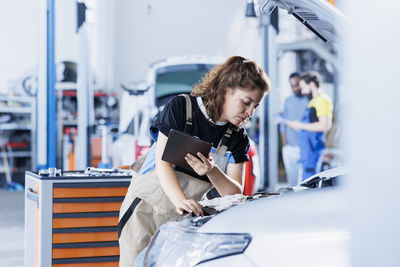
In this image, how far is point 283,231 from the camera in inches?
48.3

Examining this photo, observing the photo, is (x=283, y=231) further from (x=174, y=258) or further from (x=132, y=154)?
(x=132, y=154)


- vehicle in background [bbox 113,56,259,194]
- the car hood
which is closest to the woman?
the car hood

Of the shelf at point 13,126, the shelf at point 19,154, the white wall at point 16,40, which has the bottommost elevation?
the shelf at point 19,154

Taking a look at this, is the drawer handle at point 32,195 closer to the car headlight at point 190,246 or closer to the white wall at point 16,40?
the car headlight at point 190,246

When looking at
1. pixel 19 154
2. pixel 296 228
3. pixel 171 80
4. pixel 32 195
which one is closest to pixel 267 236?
pixel 296 228

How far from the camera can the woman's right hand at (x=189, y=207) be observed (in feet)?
5.99

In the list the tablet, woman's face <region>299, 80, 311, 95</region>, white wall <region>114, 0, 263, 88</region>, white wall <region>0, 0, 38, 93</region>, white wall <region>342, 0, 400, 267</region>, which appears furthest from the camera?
white wall <region>114, 0, 263, 88</region>

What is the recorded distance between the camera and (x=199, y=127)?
2160 mm

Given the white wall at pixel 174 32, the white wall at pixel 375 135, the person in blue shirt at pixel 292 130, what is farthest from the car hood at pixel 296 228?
the white wall at pixel 174 32

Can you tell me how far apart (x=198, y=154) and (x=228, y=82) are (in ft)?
1.05

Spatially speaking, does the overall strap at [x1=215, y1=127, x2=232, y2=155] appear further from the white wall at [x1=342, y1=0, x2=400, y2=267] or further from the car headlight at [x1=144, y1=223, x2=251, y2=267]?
the white wall at [x1=342, y1=0, x2=400, y2=267]

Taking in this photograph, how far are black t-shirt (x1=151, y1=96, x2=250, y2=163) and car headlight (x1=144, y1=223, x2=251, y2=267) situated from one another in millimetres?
606

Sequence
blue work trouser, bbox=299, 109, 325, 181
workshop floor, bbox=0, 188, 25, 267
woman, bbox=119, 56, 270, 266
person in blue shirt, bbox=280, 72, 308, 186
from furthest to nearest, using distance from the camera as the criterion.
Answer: person in blue shirt, bbox=280, 72, 308, 186 < blue work trouser, bbox=299, 109, 325, 181 < workshop floor, bbox=0, 188, 25, 267 < woman, bbox=119, 56, 270, 266

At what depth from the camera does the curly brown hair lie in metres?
2.07
